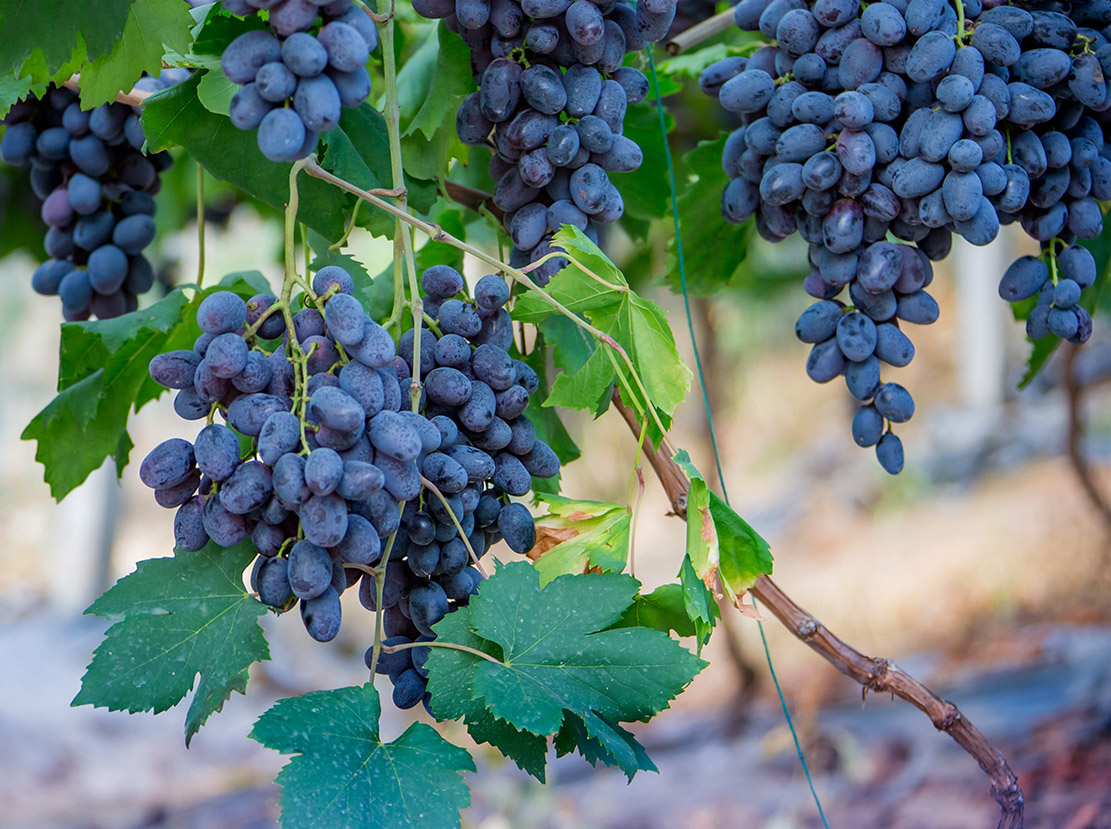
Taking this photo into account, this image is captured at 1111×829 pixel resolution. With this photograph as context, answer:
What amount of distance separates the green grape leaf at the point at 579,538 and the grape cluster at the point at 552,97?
17 cm

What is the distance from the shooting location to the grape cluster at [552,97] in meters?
0.59

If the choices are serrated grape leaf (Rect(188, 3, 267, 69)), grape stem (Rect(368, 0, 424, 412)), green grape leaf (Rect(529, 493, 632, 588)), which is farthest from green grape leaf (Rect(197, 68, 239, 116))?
green grape leaf (Rect(529, 493, 632, 588))

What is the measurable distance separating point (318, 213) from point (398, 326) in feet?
0.47

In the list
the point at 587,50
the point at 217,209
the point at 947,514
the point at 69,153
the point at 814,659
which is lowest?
the point at 947,514

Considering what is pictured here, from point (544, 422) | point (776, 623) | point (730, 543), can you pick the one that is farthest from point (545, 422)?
point (776, 623)

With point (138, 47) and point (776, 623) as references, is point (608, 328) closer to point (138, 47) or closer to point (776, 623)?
point (138, 47)

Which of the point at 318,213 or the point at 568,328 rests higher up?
the point at 318,213

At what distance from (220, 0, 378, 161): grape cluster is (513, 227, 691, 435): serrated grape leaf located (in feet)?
0.58

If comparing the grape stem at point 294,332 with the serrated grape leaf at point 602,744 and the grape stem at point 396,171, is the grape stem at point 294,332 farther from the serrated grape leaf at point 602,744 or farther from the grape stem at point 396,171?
the serrated grape leaf at point 602,744

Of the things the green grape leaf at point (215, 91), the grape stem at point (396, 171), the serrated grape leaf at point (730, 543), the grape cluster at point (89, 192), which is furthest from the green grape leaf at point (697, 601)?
the grape cluster at point (89, 192)

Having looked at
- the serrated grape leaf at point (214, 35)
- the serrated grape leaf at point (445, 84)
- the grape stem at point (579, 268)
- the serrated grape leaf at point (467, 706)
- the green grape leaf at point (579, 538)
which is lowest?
the green grape leaf at point (579, 538)

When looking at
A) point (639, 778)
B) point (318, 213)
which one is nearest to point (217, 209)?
point (318, 213)

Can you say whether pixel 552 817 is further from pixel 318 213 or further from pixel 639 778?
pixel 318 213

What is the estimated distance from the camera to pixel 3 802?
102 inches
